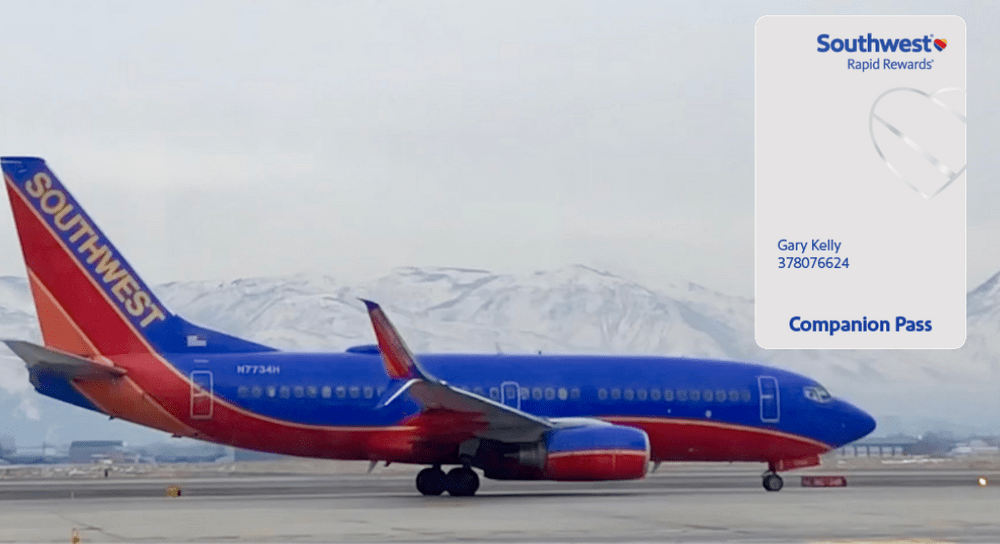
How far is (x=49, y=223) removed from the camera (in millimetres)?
29031

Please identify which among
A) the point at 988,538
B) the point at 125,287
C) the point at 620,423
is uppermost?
the point at 125,287

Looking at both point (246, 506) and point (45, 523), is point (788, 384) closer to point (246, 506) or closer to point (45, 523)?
point (246, 506)

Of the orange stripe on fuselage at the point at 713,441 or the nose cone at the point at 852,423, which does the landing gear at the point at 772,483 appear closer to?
the orange stripe on fuselage at the point at 713,441

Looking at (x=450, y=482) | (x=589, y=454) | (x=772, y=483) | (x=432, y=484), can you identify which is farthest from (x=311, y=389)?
(x=772, y=483)

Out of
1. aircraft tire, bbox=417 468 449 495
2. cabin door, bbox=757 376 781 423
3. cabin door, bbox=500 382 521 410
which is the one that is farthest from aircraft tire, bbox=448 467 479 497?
cabin door, bbox=757 376 781 423

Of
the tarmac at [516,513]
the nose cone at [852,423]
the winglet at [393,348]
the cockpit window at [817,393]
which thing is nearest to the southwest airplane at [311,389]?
the tarmac at [516,513]

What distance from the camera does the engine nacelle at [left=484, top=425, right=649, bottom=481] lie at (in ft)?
87.6

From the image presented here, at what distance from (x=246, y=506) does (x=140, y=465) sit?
30820mm

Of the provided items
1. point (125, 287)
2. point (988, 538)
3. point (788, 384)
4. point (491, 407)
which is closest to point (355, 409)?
point (491, 407)

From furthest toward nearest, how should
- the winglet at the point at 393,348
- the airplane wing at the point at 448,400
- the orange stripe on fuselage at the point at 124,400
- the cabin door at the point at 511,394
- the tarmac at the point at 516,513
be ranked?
the cabin door at the point at 511,394 < the orange stripe on fuselage at the point at 124,400 < the airplane wing at the point at 448,400 < the winglet at the point at 393,348 < the tarmac at the point at 516,513

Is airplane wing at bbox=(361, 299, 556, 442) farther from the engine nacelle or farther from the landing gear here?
the landing gear

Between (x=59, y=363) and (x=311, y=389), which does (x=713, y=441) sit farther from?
(x=59, y=363)

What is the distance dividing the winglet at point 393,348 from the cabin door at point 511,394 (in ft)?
12.5

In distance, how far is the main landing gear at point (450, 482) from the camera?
28.2 meters
